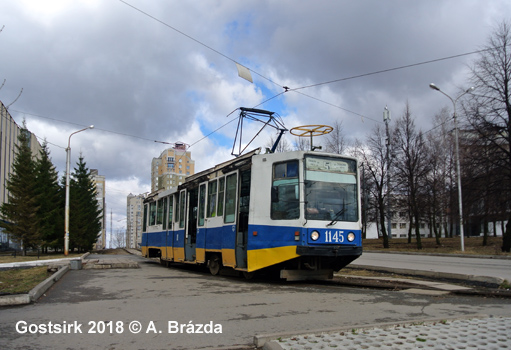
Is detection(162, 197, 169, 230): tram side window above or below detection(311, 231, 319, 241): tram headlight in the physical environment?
above

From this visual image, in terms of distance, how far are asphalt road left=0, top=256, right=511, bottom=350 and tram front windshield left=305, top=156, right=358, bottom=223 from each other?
1844 mm

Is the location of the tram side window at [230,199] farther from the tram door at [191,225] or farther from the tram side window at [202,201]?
the tram door at [191,225]

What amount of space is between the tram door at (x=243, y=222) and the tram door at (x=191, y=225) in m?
3.75

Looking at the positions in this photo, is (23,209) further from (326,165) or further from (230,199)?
(326,165)

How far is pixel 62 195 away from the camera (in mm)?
42188

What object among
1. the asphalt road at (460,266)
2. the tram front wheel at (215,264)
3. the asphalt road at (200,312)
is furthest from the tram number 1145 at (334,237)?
the asphalt road at (460,266)

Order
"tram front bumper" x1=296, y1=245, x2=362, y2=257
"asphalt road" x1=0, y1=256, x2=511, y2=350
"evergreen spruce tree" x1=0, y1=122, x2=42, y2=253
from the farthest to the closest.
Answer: "evergreen spruce tree" x1=0, y1=122, x2=42, y2=253
"tram front bumper" x1=296, y1=245, x2=362, y2=257
"asphalt road" x1=0, y1=256, x2=511, y2=350

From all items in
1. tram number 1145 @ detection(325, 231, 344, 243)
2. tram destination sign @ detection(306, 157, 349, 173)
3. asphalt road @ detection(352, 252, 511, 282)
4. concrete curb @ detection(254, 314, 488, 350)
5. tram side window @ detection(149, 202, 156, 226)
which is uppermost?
tram destination sign @ detection(306, 157, 349, 173)

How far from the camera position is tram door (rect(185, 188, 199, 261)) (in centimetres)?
1542

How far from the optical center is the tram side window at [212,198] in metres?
13.6

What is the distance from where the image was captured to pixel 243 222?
1172 centimetres

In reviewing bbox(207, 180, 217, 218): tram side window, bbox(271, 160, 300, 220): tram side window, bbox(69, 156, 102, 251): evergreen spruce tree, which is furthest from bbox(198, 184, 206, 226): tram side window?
bbox(69, 156, 102, 251): evergreen spruce tree

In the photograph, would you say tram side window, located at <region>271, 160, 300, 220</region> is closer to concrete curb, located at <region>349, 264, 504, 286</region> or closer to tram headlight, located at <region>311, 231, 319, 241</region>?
tram headlight, located at <region>311, 231, 319, 241</region>

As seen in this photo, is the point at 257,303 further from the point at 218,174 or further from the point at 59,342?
the point at 218,174
